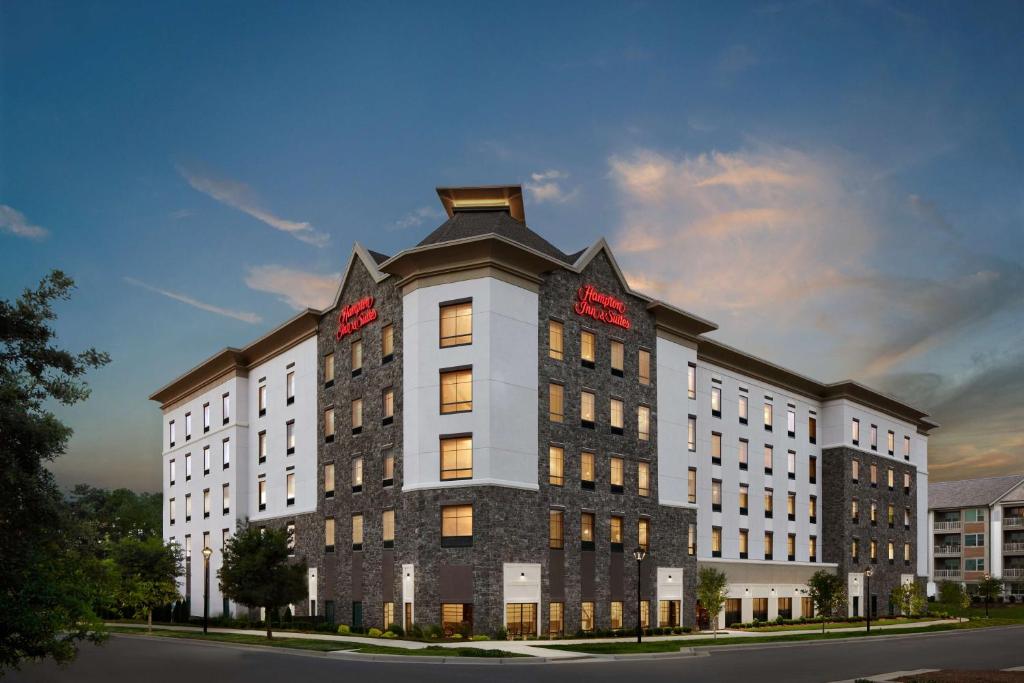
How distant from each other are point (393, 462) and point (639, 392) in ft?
51.2

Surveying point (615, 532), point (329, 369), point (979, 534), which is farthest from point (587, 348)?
point (979, 534)

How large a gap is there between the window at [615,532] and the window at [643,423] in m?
5.36

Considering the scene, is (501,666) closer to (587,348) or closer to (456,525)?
(456,525)

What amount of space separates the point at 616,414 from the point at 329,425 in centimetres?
1806

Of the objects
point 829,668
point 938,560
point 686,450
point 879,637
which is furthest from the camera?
point 938,560

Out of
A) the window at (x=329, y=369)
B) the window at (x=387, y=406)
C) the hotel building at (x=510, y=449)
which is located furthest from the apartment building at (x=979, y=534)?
the window at (x=387, y=406)

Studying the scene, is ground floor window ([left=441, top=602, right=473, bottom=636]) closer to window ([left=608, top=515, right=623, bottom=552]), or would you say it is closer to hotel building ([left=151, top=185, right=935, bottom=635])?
hotel building ([left=151, top=185, right=935, bottom=635])

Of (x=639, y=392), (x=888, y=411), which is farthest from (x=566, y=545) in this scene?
(x=888, y=411)

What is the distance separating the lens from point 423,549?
4444 centimetres

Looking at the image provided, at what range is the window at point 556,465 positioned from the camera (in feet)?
154

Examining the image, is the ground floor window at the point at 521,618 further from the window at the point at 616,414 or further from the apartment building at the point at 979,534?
the apartment building at the point at 979,534

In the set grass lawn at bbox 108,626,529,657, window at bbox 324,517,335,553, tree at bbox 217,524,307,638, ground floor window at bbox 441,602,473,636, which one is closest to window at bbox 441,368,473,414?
ground floor window at bbox 441,602,473,636

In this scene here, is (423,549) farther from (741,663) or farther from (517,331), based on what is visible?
(741,663)

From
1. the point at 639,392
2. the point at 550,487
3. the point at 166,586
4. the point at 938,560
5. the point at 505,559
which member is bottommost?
the point at 938,560
